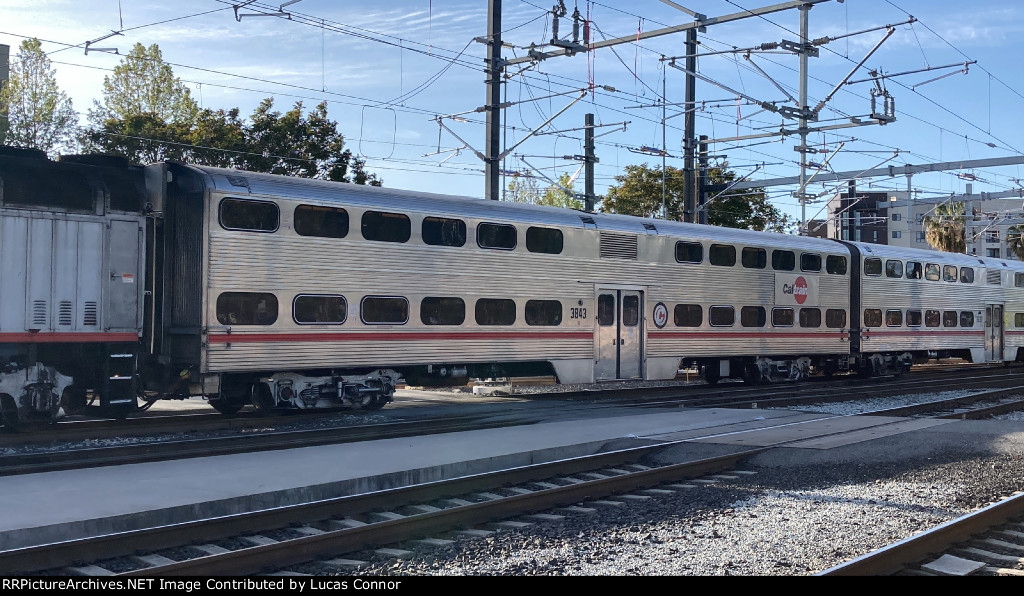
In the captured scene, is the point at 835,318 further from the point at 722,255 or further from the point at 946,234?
the point at 946,234

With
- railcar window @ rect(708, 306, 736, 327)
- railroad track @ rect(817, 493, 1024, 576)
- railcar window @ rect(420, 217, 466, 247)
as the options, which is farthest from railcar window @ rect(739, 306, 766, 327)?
railroad track @ rect(817, 493, 1024, 576)

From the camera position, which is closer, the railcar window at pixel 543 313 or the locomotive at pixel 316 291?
the locomotive at pixel 316 291

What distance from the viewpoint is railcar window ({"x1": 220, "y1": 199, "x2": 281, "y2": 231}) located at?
49.1ft

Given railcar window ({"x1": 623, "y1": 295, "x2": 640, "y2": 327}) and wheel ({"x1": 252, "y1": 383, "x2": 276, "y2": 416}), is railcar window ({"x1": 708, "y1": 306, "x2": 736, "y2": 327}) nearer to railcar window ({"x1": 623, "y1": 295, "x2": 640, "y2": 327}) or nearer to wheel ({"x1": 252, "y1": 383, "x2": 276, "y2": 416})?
railcar window ({"x1": 623, "y1": 295, "x2": 640, "y2": 327})

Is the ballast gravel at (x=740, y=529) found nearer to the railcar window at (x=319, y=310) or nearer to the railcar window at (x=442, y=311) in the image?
the railcar window at (x=442, y=311)

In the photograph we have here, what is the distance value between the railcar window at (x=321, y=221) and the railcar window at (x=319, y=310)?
1.13 m

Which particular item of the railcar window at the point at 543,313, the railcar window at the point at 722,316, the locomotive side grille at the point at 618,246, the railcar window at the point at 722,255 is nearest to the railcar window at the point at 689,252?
the railcar window at the point at 722,255

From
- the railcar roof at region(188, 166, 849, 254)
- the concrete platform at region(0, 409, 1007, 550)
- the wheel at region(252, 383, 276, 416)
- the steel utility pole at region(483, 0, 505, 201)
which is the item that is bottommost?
the concrete platform at region(0, 409, 1007, 550)

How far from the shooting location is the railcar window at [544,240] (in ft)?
63.1

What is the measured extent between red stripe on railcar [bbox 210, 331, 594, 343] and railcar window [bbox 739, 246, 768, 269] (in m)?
5.95

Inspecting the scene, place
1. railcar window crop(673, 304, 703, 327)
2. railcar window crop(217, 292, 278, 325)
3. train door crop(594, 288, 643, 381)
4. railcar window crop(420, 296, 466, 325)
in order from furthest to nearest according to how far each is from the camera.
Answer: railcar window crop(673, 304, 703, 327) < train door crop(594, 288, 643, 381) < railcar window crop(420, 296, 466, 325) < railcar window crop(217, 292, 278, 325)

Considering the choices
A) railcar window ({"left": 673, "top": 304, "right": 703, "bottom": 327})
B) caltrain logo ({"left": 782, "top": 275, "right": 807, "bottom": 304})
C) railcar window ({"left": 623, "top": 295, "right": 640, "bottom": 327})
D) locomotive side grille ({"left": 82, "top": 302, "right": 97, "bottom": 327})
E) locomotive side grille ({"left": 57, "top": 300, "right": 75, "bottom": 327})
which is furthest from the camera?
caltrain logo ({"left": 782, "top": 275, "right": 807, "bottom": 304})

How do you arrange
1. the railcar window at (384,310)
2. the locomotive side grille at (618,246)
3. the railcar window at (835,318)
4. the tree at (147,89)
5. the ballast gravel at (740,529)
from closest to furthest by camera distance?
the ballast gravel at (740,529) < the railcar window at (384,310) < the locomotive side grille at (618,246) < the railcar window at (835,318) < the tree at (147,89)

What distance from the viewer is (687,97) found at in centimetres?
3153
